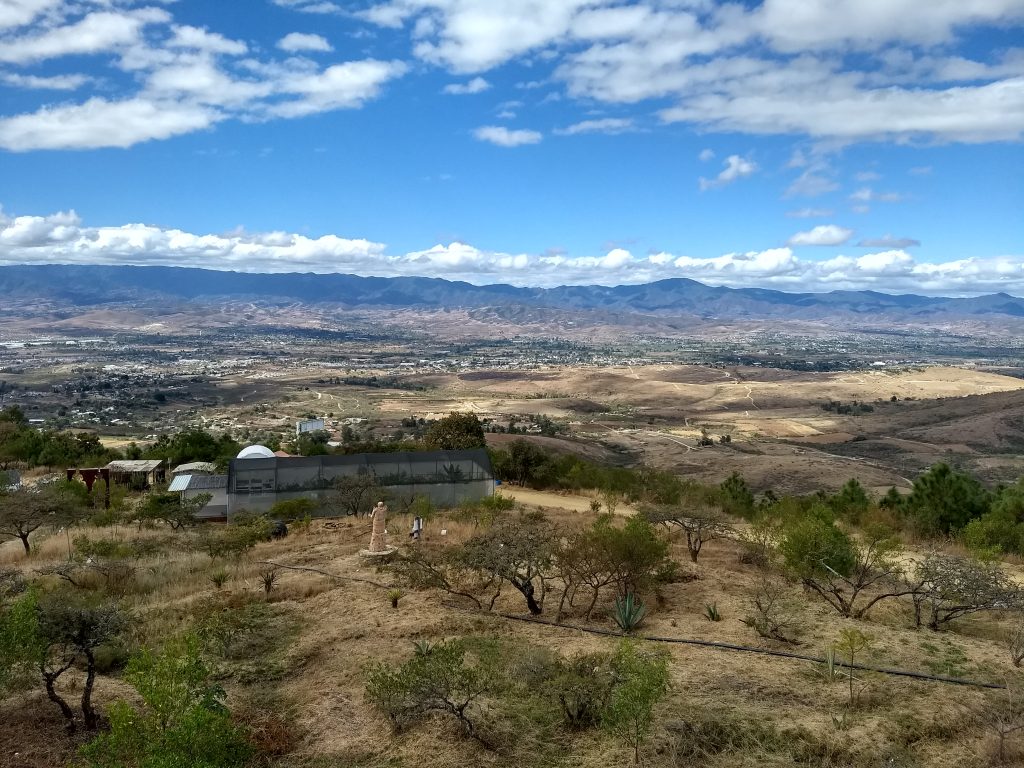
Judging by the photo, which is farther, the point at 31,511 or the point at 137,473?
the point at 137,473

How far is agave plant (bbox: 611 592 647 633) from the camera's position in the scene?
46.3ft

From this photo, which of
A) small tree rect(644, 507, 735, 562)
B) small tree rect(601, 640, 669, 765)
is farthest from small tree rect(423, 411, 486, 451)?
small tree rect(601, 640, 669, 765)

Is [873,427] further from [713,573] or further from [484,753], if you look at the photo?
[484,753]

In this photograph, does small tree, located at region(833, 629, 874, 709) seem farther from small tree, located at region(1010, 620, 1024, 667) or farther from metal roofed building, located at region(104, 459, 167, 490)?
metal roofed building, located at region(104, 459, 167, 490)

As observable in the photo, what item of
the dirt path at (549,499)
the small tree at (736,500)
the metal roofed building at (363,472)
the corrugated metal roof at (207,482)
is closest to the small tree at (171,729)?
the metal roofed building at (363,472)

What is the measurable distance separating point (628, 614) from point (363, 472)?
18.6 metres

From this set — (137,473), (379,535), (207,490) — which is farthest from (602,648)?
(137,473)

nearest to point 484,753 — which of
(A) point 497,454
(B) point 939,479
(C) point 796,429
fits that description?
(B) point 939,479

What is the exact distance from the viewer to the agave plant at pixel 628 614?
14.1 metres

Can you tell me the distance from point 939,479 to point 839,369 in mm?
162435

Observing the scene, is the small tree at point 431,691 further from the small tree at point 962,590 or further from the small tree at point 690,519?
the small tree at point 690,519

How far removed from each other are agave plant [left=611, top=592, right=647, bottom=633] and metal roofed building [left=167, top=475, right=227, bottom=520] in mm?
21713

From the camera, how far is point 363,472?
30.5 m

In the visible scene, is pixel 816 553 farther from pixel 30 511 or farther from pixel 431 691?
pixel 30 511
